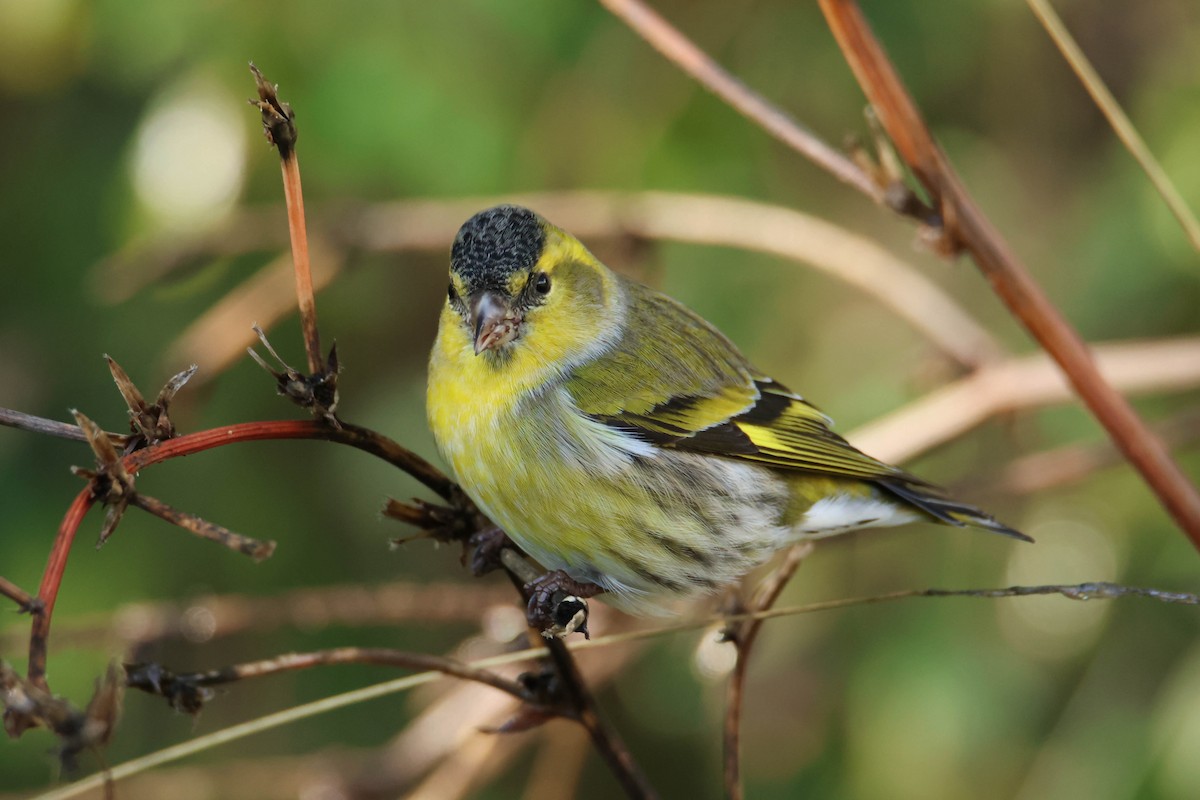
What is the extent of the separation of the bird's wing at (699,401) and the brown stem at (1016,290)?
673 mm

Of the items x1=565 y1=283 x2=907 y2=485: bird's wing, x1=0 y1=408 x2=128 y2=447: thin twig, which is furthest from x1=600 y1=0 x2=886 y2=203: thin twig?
x1=0 y1=408 x2=128 y2=447: thin twig

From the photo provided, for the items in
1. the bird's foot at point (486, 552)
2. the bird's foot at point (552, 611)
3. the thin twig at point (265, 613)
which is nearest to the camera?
the bird's foot at point (552, 611)

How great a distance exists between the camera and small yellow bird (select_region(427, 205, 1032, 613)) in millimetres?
2404

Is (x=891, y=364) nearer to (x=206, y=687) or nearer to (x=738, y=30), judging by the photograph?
(x=738, y=30)

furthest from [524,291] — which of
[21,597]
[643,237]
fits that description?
[21,597]

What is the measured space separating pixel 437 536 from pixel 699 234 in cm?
122

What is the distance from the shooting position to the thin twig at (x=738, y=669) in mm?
1521

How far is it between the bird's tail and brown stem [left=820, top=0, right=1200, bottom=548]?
27.7 inches

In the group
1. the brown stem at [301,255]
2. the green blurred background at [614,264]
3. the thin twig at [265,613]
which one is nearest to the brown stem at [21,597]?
the brown stem at [301,255]

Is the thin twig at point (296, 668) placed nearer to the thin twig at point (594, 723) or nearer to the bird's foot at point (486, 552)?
the thin twig at point (594, 723)

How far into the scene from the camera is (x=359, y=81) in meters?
3.22

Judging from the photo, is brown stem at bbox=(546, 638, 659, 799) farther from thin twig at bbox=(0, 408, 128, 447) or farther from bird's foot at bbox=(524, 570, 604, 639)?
thin twig at bbox=(0, 408, 128, 447)

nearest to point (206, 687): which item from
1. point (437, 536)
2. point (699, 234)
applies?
point (437, 536)

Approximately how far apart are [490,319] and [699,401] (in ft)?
1.83
